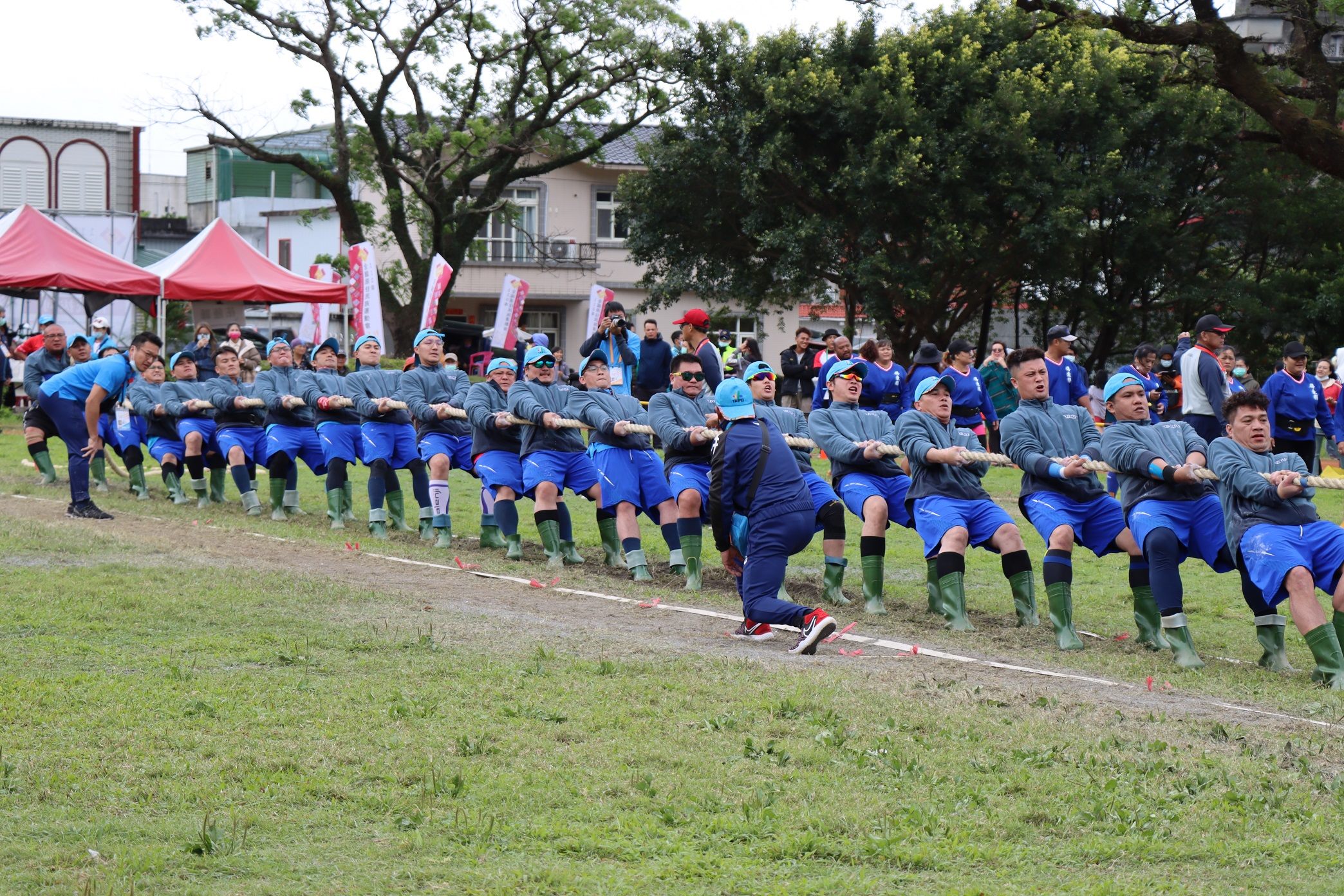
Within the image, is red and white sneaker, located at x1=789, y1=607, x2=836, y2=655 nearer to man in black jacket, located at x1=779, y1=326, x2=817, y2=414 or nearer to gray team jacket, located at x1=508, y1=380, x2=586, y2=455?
gray team jacket, located at x1=508, y1=380, x2=586, y2=455

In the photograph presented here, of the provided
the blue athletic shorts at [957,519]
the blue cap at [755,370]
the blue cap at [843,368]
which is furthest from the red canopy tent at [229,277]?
the blue athletic shorts at [957,519]

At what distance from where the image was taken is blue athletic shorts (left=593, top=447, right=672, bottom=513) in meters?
11.6

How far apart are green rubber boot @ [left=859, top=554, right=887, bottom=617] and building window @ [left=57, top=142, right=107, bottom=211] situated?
132 feet

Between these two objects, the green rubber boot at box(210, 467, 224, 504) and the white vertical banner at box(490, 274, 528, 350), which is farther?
the white vertical banner at box(490, 274, 528, 350)

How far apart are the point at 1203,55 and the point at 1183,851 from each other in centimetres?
1719

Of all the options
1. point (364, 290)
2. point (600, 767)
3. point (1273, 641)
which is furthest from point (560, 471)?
point (364, 290)

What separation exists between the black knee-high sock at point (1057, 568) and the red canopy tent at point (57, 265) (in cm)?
1757

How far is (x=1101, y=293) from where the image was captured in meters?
31.5

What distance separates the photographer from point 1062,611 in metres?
8.83

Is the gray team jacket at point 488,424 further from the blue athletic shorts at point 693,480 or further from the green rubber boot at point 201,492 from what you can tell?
the green rubber boot at point 201,492

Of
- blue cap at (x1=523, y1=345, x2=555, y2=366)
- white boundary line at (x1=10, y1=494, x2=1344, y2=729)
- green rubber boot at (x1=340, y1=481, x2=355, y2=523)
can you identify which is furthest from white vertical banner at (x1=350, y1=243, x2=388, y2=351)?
blue cap at (x1=523, y1=345, x2=555, y2=366)

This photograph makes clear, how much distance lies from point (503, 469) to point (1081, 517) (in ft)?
16.7

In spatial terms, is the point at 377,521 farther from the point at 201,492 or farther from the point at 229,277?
the point at 229,277

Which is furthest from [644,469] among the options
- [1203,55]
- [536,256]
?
[536,256]
